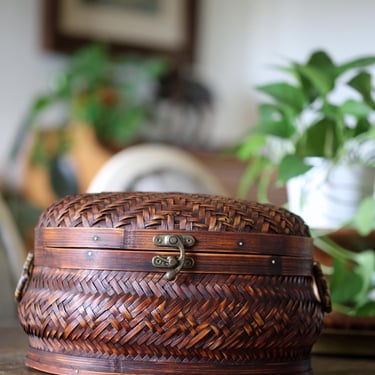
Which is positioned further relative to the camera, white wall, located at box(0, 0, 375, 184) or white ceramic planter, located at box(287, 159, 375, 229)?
white wall, located at box(0, 0, 375, 184)

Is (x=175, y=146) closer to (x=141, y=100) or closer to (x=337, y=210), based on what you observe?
(x=141, y=100)

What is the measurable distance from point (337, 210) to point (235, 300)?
0.49 m

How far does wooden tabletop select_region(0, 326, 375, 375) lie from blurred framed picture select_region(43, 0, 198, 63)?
9.45 ft

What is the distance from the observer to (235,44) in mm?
4465

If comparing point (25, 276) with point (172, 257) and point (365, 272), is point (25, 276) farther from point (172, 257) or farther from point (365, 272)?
point (365, 272)

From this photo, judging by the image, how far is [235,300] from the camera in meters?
0.69

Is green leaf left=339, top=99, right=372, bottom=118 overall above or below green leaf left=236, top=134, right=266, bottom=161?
above

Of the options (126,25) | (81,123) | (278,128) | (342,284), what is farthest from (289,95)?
(126,25)

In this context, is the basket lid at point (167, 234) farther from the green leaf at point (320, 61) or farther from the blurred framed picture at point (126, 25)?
the blurred framed picture at point (126, 25)

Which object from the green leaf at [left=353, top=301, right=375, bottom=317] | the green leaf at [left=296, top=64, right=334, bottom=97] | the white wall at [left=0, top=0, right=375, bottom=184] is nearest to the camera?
the green leaf at [left=353, top=301, right=375, bottom=317]

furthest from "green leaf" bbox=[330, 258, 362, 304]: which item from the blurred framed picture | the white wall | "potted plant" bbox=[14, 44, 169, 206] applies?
the blurred framed picture

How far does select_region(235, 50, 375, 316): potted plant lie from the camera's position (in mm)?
994

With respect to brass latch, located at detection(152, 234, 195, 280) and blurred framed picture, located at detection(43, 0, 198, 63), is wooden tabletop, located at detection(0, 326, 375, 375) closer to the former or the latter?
brass latch, located at detection(152, 234, 195, 280)

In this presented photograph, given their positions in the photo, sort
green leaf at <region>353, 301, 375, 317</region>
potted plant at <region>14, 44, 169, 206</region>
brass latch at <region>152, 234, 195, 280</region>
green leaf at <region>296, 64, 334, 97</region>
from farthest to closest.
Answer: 1. potted plant at <region>14, 44, 169, 206</region>
2. green leaf at <region>296, 64, 334, 97</region>
3. green leaf at <region>353, 301, 375, 317</region>
4. brass latch at <region>152, 234, 195, 280</region>
